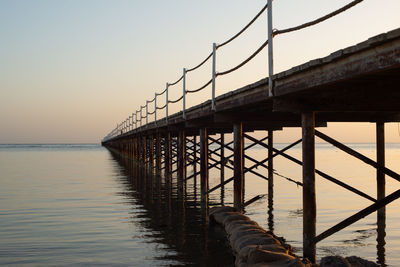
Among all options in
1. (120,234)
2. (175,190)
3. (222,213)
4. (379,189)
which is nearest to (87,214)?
(120,234)

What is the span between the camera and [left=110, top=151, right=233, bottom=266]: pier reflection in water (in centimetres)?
886

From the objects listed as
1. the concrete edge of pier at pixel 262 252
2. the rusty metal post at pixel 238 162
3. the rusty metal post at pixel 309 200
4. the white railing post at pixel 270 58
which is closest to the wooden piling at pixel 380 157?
the rusty metal post at pixel 238 162

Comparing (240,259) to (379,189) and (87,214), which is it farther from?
(87,214)

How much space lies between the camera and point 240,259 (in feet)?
24.8

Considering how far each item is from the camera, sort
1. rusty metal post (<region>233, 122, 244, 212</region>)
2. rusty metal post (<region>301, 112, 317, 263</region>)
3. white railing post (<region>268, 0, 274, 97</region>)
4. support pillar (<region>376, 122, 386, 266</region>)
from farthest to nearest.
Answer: rusty metal post (<region>233, 122, 244, 212</region>) → support pillar (<region>376, 122, 386, 266</region>) → white railing post (<region>268, 0, 274, 97</region>) → rusty metal post (<region>301, 112, 317, 263</region>)

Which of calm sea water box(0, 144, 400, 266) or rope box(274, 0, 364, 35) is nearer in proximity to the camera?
rope box(274, 0, 364, 35)

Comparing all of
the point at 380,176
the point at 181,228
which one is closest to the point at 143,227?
the point at 181,228

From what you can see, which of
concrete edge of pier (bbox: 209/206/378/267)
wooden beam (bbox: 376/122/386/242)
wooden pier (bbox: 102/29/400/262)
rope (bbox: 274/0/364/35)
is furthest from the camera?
wooden beam (bbox: 376/122/386/242)

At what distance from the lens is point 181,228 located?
38.6ft

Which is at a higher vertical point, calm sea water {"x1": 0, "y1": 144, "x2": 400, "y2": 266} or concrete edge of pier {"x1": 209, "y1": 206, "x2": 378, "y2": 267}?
concrete edge of pier {"x1": 209, "y1": 206, "x2": 378, "y2": 267}

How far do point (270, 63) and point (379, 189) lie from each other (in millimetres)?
5974

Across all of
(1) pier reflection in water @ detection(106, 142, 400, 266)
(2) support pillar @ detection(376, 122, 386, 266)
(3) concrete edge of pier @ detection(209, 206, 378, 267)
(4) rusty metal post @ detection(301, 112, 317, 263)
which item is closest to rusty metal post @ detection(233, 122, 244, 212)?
(1) pier reflection in water @ detection(106, 142, 400, 266)

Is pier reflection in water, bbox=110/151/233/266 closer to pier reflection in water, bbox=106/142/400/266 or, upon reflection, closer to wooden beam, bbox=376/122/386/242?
pier reflection in water, bbox=106/142/400/266

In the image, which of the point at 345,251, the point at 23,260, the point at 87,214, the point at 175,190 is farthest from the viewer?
the point at 175,190
